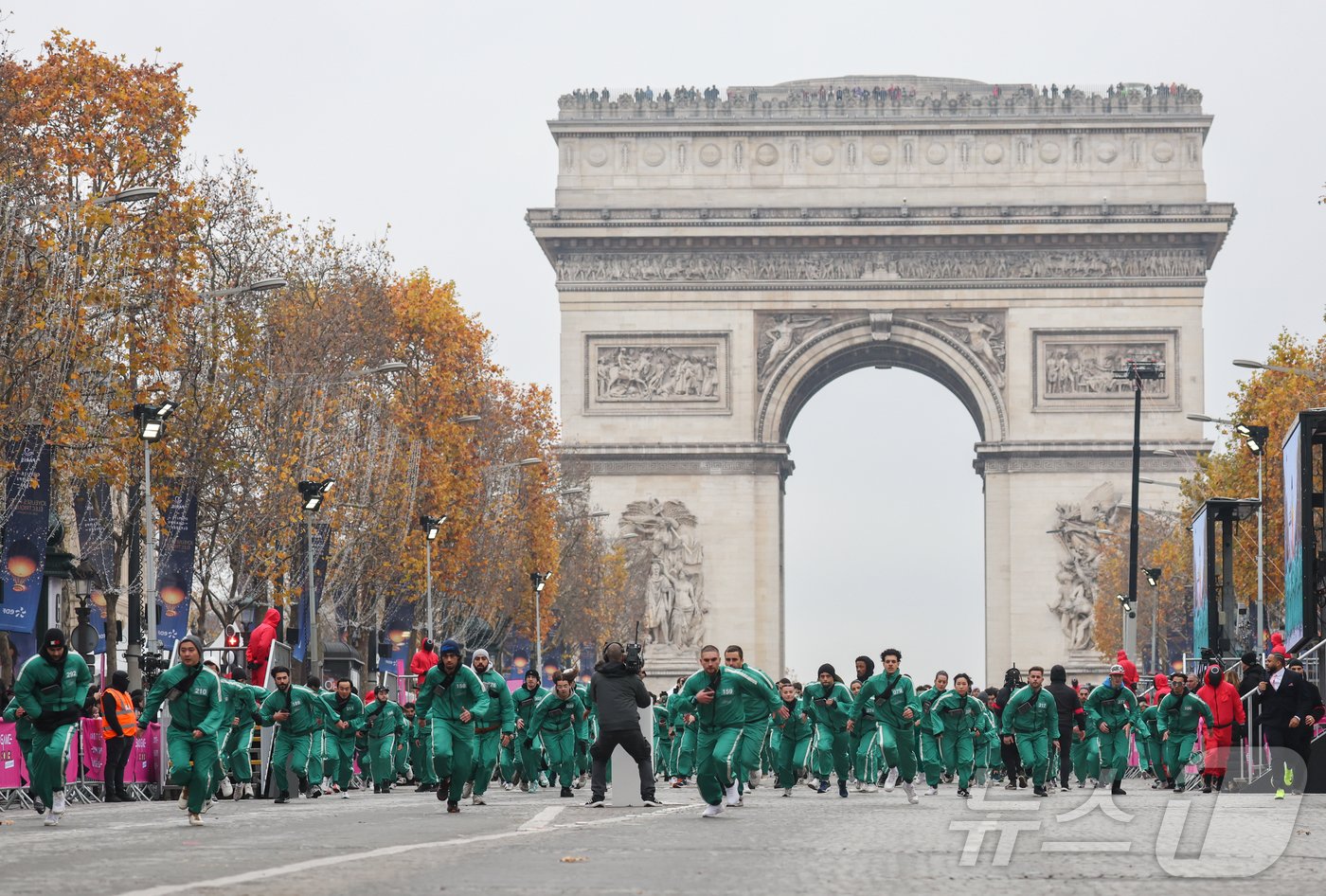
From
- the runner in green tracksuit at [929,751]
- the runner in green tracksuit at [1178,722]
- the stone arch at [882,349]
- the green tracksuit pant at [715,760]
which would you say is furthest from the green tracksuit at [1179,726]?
the stone arch at [882,349]

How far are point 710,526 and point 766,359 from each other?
533 centimetres

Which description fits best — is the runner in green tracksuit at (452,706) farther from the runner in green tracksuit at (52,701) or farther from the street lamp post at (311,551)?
the street lamp post at (311,551)

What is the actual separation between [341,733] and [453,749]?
8.11 metres

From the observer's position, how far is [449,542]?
5941 cm

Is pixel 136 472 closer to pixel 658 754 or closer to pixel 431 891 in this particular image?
pixel 658 754

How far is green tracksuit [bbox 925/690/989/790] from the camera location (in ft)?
111

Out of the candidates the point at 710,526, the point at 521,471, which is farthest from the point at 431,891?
the point at 710,526

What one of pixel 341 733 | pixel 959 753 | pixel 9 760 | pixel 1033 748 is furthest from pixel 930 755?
pixel 9 760

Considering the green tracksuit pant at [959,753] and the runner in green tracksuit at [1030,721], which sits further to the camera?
the runner in green tracksuit at [1030,721]

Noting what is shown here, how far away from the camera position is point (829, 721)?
34.4m

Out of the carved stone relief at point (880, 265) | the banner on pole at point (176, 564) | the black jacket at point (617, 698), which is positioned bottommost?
the black jacket at point (617, 698)

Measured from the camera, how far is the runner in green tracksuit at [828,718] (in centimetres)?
3406

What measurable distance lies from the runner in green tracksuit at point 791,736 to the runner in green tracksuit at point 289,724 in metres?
5.93

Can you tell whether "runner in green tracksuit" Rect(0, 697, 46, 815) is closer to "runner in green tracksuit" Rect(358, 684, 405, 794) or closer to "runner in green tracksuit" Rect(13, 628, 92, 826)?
"runner in green tracksuit" Rect(13, 628, 92, 826)
